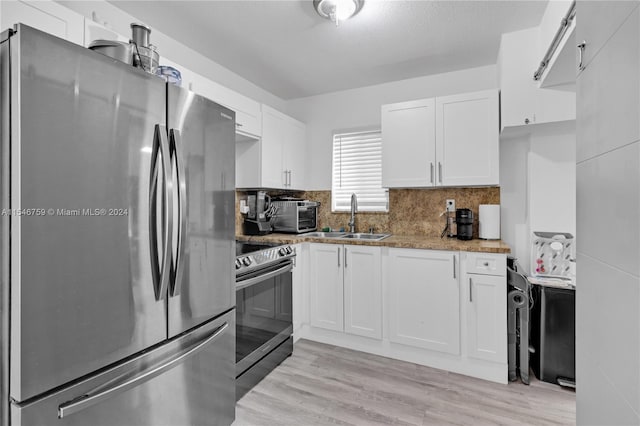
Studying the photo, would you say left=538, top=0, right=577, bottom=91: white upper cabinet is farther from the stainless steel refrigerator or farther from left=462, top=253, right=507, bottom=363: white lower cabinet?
the stainless steel refrigerator

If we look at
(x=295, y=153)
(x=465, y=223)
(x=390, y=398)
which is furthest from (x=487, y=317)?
(x=295, y=153)

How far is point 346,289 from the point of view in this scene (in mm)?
2758

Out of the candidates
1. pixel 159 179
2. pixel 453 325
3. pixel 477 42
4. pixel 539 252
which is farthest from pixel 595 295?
pixel 477 42

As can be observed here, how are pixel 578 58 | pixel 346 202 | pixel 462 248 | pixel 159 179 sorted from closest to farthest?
1. pixel 578 58
2. pixel 159 179
3. pixel 462 248
4. pixel 346 202

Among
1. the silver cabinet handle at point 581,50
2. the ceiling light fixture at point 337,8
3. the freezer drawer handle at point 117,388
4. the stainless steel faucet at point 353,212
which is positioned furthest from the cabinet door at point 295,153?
the silver cabinet handle at point 581,50

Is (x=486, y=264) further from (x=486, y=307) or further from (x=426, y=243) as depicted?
(x=426, y=243)

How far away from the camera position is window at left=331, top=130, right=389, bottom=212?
135 inches

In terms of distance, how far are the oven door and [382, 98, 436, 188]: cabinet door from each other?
1.30 meters

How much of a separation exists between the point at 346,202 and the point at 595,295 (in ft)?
9.25

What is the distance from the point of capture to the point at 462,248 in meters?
2.33

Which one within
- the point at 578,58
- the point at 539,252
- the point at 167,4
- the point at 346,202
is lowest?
the point at 539,252

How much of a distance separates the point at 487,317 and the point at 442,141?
1.47 m

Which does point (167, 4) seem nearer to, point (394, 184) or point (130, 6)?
point (130, 6)

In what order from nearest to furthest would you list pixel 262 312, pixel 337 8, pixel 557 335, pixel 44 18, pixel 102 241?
pixel 102 241 → pixel 44 18 → pixel 337 8 → pixel 557 335 → pixel 262 312
